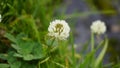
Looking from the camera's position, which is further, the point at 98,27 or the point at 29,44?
the point at 98,27

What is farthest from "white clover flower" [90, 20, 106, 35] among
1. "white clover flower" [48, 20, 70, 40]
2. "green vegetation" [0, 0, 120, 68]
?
"white clover flower" [48, 20, 70, 40]

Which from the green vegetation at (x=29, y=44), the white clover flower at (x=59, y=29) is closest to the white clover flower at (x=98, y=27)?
the green vegetation at (x=29, y=44)

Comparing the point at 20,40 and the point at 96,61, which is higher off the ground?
the point at 20,40

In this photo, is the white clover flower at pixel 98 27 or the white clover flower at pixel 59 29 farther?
the white clover flower at pixel 98 27

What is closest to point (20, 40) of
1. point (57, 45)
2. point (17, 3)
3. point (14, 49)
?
point (14, 49)

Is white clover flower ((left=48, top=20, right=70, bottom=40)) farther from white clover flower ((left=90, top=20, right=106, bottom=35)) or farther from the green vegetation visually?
white clover flower ((left=90, top=20, right=106, bottom=35))

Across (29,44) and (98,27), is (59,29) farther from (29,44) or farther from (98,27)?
(98,27)

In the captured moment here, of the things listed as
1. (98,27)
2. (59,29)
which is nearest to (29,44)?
(59,29)

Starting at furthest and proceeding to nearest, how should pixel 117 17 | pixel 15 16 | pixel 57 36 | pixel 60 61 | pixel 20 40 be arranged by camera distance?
pixel 117 17 → pixel 15 16 → pixel 60 61 → pixel 20 40 → pixel 57 36

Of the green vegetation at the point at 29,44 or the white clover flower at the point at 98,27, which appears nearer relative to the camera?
the green vegetation at the point at 29,44

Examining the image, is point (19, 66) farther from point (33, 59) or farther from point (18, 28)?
point (18, 28)

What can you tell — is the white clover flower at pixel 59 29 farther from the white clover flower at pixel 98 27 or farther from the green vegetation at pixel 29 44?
the white clover flower at pixel 98 27
